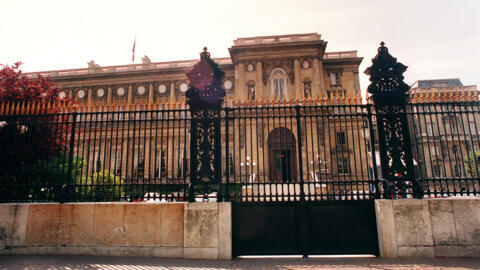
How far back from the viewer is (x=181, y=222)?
590cm

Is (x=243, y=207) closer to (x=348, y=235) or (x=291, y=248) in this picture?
(x=291, y=248)

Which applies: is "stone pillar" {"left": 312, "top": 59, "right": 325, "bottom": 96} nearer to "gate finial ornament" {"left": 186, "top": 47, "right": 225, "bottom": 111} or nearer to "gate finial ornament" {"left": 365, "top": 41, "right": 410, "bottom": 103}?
"gate finial ornament" {"left": 365, "top": 41, "right": 410, "bottom": 103}

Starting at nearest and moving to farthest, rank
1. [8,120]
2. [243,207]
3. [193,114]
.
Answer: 1. [243,207]
2. [193,114]
3. [8,120]

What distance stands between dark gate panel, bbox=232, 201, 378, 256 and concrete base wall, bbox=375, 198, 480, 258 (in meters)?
0.33

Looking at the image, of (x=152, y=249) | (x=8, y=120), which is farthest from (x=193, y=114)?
(x=8, y=120)

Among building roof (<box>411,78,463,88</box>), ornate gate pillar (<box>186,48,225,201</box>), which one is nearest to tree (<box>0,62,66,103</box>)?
ornate gate pillar (<box>186,48,225,201</box>)

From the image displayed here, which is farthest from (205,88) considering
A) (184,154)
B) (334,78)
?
(334,78)

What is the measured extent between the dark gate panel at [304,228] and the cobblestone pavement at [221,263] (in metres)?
0.24

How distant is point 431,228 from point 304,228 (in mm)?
2521

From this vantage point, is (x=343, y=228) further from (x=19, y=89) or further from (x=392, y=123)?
(x=19, y=89)

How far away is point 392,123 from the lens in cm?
A: 647

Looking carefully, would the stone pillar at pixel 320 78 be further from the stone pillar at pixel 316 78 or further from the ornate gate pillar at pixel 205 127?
the ornate gate pillar at pixel 205 127

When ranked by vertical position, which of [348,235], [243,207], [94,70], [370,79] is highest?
[94,70]

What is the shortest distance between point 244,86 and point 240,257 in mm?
25762
